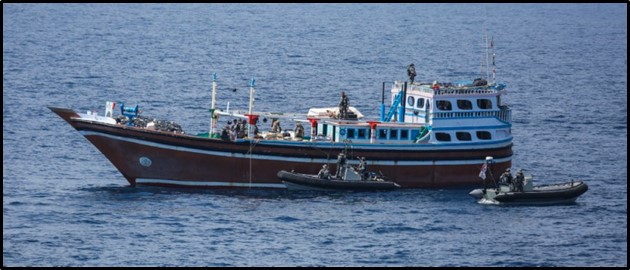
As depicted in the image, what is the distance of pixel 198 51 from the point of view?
19800 centimetres

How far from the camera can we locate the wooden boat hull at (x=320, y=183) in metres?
101

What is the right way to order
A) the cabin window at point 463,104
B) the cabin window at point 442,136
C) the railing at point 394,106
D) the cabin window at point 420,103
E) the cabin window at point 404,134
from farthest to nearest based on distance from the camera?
the railing at point 394,106, the cabin window at point 420,103, the cabin window at point 463,104, the cabin window at point 442,136, the cabin window at point 404,134

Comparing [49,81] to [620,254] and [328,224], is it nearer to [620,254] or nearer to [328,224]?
[328,224]

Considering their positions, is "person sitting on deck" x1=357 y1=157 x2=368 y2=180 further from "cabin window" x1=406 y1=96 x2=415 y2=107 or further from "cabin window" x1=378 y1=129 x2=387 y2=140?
"cabin window" x1=406 y1=96 x2=415 y2=107

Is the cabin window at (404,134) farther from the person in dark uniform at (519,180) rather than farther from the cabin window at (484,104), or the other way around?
the person in dark uniform at (519,180)

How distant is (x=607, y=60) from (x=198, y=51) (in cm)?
4924

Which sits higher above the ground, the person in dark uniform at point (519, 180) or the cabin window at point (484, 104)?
the cabin window at point (484, 104)

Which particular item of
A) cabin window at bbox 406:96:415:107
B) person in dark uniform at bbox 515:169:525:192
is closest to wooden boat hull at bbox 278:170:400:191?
cabin window at bbox 406:96:415:107

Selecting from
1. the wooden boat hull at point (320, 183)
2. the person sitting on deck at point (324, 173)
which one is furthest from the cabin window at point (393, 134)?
the person sitting on deck at point (324, 173)

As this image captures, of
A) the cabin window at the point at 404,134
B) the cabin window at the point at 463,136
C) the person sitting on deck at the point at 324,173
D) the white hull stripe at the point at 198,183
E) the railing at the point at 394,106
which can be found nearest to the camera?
the person sitting on deck at the point at 324,173

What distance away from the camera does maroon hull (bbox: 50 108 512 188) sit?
10106cm

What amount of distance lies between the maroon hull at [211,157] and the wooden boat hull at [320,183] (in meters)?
1.03

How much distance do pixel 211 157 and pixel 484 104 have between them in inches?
721

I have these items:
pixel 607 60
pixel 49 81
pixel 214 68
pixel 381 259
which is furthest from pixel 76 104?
pixel 607 60
